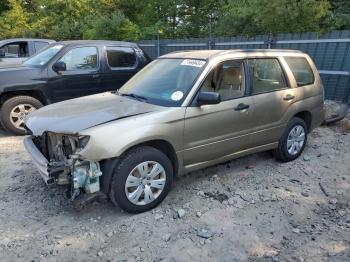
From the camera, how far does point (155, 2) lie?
19.1 m

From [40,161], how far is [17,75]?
3.53m

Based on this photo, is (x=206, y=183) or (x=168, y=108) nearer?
(x=168, y=108)

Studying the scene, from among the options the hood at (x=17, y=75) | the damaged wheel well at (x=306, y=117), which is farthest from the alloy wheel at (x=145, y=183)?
the hood at (x=17, y=75)

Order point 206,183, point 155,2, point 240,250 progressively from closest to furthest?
point 240,250, point 206,183, point 155,2

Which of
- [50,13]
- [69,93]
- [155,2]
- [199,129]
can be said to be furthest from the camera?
[50,13]

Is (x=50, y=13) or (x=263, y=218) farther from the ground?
(x=50, y=13)

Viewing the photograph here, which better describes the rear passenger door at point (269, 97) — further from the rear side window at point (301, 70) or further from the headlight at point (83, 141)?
the headlight at point (83, 141)

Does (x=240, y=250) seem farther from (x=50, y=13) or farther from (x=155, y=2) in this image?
(x=50, y=13)

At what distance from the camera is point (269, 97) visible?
5.01 meters

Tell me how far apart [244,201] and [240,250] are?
38.9 inches

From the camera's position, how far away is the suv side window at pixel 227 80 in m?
4.47

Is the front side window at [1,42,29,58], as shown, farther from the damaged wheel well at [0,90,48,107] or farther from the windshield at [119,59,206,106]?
the windshield at [119,59,206,106]

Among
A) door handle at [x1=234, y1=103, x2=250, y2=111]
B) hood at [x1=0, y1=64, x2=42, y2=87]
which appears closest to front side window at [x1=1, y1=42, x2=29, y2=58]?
hood at [x1=0, y1=64, x2=42, y2=87]

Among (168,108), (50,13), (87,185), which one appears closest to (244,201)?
(168,108)
